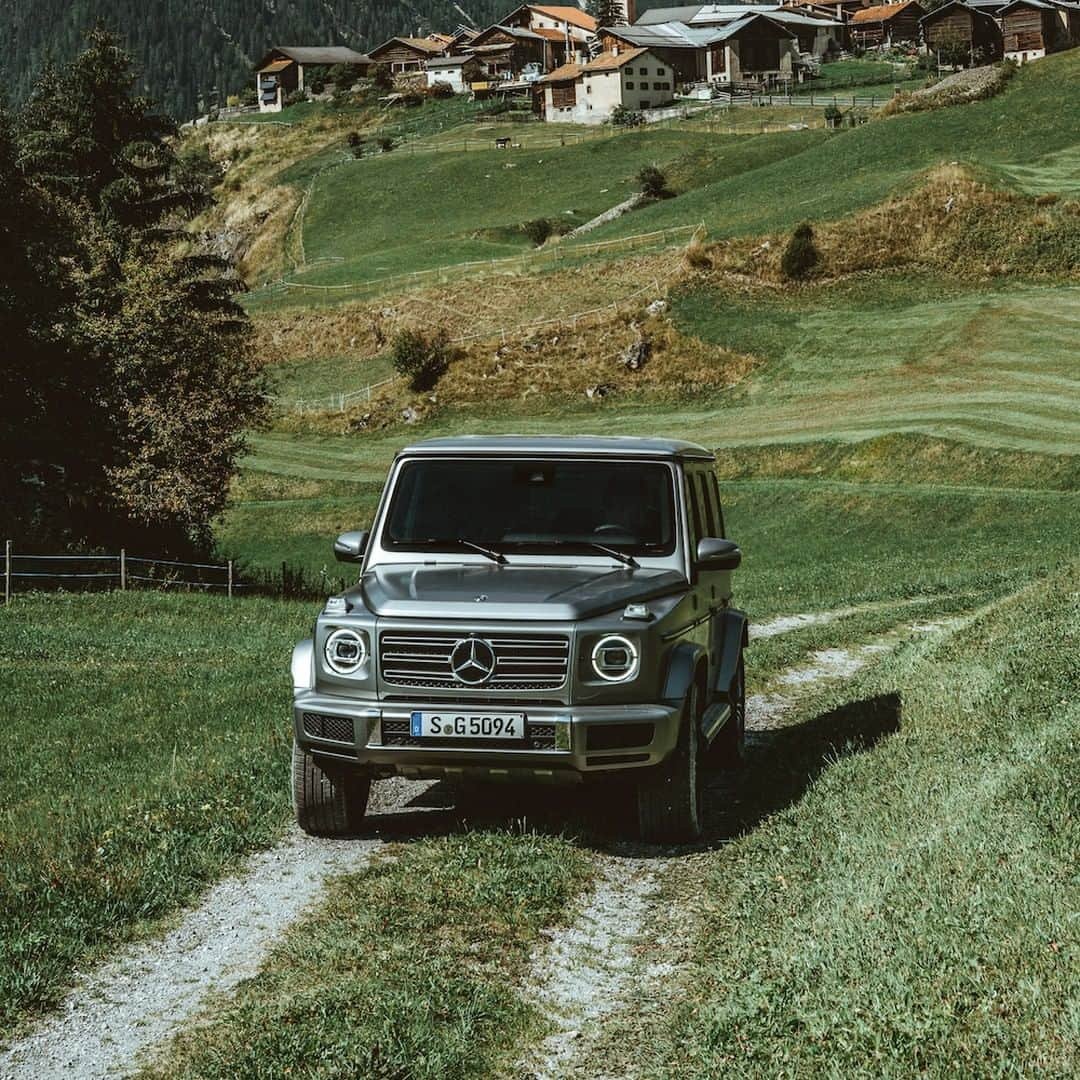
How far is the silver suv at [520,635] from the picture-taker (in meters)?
8.62

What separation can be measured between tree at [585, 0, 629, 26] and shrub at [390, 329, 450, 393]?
12655 centimetres

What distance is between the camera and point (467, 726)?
8.64 m

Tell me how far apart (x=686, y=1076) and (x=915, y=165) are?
72902 mm

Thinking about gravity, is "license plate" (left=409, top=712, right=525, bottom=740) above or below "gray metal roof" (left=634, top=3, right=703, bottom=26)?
below

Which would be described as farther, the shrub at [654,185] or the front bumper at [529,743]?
the shrub at [654,185]

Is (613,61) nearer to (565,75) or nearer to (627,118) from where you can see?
(565,75)

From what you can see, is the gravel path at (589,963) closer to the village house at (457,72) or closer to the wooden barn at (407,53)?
the village house at (457,72)

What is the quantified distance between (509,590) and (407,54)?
191 m

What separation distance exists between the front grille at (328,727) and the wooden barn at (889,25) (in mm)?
164668

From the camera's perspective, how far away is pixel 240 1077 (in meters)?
5.69

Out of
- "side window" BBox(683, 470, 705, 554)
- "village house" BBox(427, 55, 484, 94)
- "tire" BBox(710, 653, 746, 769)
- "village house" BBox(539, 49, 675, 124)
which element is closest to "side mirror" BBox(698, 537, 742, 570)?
"side window" BBox(683, 470, 705, 554)

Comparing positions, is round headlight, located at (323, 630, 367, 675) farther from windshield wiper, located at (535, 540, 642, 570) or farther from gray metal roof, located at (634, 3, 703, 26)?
gray metal roof, located at (634, 3, 703, 26)

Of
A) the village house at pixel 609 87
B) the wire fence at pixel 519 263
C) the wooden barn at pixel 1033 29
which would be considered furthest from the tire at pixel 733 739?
the village house at pixel 609 87

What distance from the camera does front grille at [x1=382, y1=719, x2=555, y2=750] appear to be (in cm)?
859
